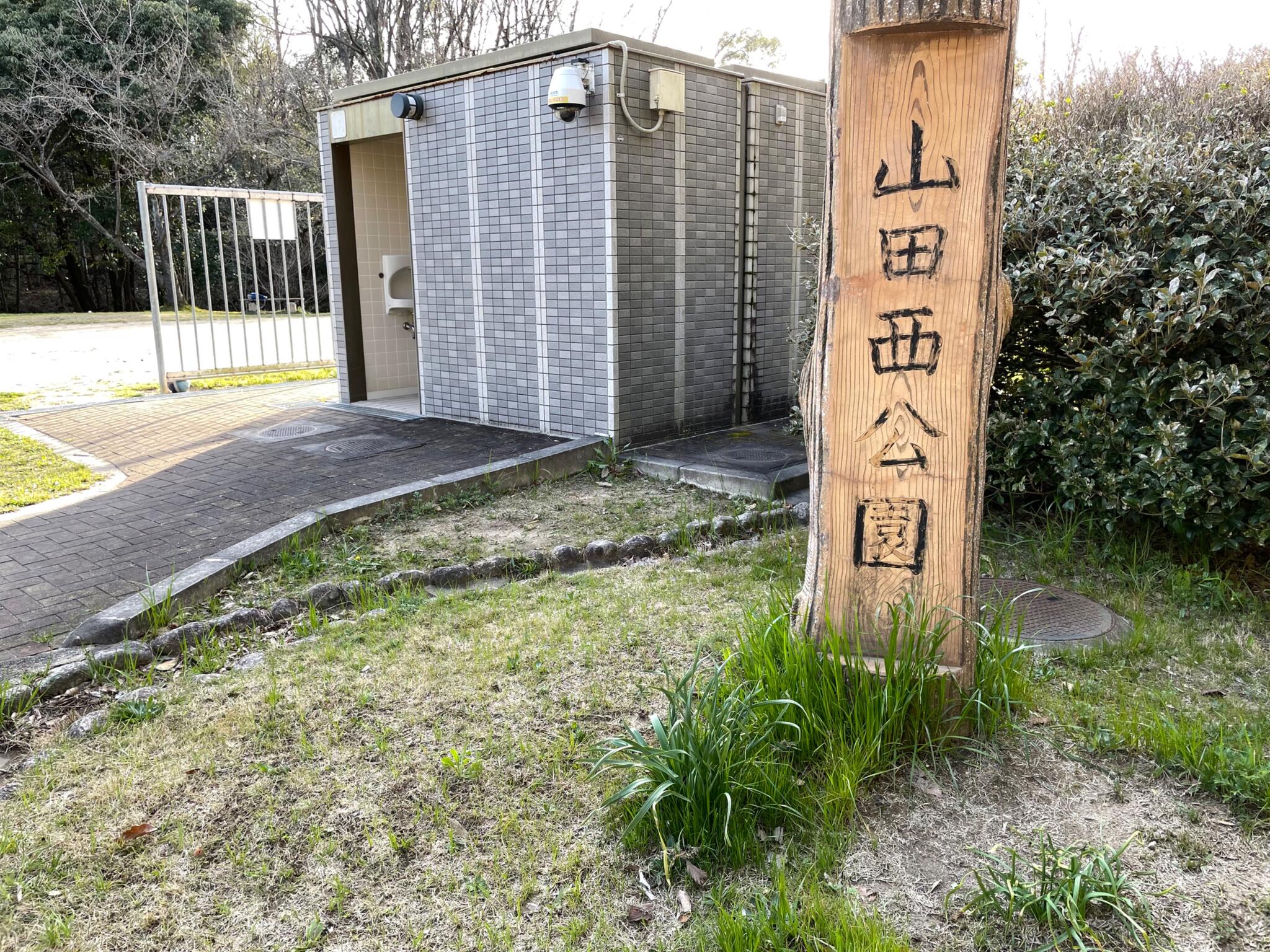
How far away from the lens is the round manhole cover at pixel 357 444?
7.05m

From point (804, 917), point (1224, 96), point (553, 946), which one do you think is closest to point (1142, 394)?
point (804, 917)

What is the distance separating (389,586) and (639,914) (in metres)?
2.53

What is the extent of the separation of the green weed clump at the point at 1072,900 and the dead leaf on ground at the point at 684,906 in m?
0.66

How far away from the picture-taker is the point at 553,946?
7.07ft

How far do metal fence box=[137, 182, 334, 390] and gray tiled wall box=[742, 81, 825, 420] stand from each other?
445cm

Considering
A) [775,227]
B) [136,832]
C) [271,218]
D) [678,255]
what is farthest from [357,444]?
[271,218]

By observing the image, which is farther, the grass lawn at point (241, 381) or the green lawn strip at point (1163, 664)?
the grass lawn at point (241, 381)

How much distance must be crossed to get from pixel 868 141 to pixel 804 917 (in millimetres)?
2104

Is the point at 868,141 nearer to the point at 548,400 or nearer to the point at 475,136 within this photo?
the point at 548,400

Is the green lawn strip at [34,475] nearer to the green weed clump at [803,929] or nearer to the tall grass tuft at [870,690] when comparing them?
the tall grass tuft at [870,690]

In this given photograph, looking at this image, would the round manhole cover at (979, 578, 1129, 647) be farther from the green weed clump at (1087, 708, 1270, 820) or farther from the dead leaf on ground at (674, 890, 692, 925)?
the dead leaf on ground at (674, 890, 692, 925)

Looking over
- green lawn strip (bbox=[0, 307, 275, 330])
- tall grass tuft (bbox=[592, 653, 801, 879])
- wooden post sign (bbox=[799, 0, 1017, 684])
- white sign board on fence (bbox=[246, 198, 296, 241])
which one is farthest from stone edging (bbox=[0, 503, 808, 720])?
green lawn strip (bbox=[0, 307, 275, 330])

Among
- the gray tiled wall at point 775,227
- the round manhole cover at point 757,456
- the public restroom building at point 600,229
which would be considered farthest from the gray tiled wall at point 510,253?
the gray tiled wall at point 775,227

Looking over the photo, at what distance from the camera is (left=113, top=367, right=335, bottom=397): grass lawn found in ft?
34.1
